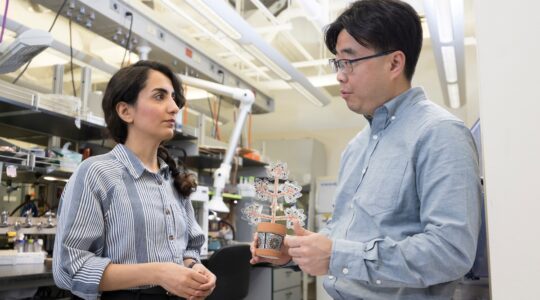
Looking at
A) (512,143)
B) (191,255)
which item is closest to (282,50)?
(191,255)

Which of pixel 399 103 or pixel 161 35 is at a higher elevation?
pixel 161 35

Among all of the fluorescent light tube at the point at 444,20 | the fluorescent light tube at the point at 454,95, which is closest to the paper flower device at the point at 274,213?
the fluorescent light tube at the point at 444,20

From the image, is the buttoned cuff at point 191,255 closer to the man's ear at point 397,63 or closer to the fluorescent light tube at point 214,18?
the man's ear at point 397,63

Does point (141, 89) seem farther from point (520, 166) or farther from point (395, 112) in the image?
point (520, 166)

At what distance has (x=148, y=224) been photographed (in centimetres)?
131

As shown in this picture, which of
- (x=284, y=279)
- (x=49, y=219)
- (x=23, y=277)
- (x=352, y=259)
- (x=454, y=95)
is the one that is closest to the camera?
(x=352, y=259)

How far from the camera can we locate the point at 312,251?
0.90 m

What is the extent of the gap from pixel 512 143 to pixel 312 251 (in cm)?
41

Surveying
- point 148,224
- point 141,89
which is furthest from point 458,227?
point 141,89

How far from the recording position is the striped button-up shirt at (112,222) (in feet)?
3.89

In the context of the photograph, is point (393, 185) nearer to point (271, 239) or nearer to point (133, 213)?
point (271, 239)

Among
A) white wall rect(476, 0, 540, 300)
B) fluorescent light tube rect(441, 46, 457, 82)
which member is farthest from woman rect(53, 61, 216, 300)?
fluorescent light tube rect(441, 46, 457, 82)

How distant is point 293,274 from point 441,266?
3.29 metres

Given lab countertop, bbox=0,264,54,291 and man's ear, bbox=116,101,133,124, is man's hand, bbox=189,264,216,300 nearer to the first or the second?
man's ear, bbox=116,101,133,124
